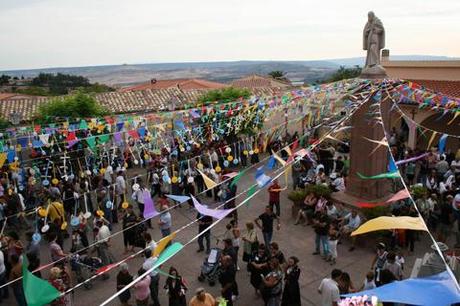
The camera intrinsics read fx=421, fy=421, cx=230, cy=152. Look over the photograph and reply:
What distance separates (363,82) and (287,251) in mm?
5261

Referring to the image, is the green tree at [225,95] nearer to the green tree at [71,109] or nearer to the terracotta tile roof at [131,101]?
the terracotta tile roof at [131,101]

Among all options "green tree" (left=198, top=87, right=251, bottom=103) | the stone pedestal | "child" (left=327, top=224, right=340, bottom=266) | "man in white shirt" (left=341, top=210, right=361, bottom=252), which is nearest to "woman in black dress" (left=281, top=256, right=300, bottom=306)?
"child" (left=327, top=224, right=340, bottom=266)

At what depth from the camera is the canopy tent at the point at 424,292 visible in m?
4.14

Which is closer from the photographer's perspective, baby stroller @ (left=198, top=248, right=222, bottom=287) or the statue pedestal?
baby stroller @ (left=198, top=248, right=222, bottom=287)

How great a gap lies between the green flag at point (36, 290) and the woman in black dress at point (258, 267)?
454 centimetres

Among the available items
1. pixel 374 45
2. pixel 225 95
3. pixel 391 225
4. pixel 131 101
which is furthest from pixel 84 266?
pixel 131 101

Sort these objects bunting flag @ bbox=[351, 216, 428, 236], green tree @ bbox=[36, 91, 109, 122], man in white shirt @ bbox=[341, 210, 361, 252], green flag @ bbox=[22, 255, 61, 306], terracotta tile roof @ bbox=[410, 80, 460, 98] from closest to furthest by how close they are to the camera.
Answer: green flag @ bbox=[22, 255, 61, 306], bunting flag @ bbox=[351, 216, 428, 236], man in white shirt @ bbox=[341, 210, 361, 252], terracotta tile roof @ bbox=[410, 80, 460, 98], green tree @ bbox=[36, 91, 109, 122]

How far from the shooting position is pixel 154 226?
12969mm

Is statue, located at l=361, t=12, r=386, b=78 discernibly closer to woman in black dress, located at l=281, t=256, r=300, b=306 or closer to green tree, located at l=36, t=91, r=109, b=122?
woman in black dress, located at l=281, t=256, r=300, b=306

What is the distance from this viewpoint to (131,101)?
96.4 feet

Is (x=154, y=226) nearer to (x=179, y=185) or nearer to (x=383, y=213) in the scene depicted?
(x=179, y=185)

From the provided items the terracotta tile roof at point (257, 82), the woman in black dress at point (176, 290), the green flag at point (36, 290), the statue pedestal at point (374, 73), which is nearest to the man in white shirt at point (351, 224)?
the statue pedestal at point (374, 73)

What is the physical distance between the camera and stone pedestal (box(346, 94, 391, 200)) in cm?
1199

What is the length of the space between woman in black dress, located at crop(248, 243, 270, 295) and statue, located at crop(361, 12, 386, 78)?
6.28 metres
